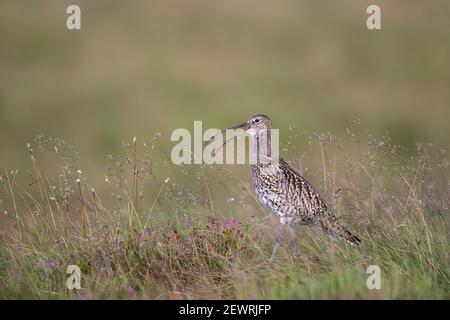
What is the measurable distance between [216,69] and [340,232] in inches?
480

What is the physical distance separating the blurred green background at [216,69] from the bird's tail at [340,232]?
28.2 ft

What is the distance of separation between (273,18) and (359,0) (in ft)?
7.14

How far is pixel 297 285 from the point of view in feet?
20.2

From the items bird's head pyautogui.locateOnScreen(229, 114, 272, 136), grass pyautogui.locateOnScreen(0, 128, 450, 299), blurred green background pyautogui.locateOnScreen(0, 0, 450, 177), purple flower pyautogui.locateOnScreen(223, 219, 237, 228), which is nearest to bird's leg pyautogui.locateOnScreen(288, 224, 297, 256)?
grass pyautogui.locateOnScreen(0, 128, 450, 299)

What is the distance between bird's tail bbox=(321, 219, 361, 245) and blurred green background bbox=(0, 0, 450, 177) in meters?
8.61

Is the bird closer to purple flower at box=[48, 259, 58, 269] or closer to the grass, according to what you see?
the grass

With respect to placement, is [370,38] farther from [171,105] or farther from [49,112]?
[49,112]

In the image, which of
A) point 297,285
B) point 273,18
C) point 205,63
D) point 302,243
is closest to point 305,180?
point 302,243

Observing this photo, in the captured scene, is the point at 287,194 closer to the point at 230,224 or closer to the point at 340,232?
the point at 340,232

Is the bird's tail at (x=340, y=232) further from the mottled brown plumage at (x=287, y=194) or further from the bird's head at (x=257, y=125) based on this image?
the bird's head at (x=257, y=125)

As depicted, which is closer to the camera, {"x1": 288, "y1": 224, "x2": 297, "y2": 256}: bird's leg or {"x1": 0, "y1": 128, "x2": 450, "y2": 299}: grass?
{"x1": 0, "y1": 128, "x2": 450, "y2": 299}: grass

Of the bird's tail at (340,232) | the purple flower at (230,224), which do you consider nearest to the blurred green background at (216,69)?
the bird's tail at (340,232)

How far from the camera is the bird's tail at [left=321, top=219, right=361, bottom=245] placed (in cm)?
702

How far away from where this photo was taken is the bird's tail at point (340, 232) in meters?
7.02
